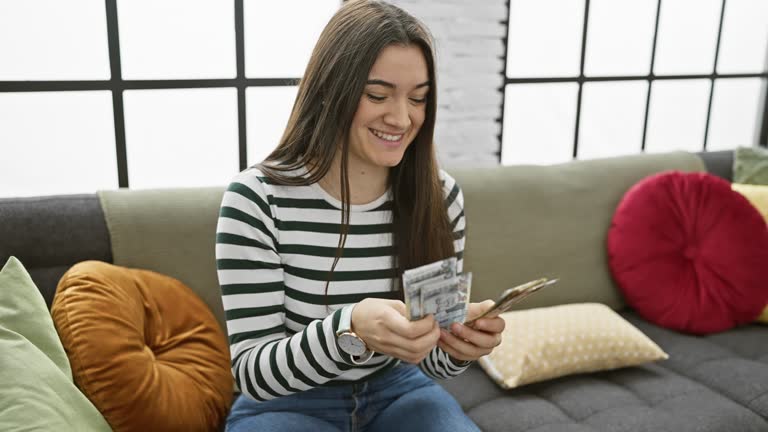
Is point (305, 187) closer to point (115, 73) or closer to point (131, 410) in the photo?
point (131, 410)

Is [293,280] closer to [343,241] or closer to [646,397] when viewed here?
[343,241]

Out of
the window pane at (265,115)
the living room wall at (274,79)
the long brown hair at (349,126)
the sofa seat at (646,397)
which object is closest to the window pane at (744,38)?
the living room wall at (274,79)

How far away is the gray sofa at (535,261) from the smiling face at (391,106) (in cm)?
59

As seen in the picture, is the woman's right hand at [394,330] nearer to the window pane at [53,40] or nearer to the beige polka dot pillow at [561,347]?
the beige polka dot pillow at [561,347]

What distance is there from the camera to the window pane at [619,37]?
2.86 meters

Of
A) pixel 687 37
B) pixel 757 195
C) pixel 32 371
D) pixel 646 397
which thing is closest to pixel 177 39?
pixel 32 371

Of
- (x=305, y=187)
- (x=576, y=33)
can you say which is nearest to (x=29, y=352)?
(x=305, y=187)

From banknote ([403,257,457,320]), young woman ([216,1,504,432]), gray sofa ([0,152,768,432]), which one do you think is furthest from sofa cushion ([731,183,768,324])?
banknote ([403,257,457,320])

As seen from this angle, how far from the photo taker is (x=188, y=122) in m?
2.15

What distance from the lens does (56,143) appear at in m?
1.97

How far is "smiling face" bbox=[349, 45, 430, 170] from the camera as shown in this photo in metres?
1.25

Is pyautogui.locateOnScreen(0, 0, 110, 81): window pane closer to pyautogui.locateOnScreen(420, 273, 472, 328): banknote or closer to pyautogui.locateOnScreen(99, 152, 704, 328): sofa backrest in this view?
pyautogui.locateOnScreen(99, 152, 704, 328): sofa backrest

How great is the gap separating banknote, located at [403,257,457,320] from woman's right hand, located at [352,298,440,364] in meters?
0.05

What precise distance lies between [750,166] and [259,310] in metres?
2.02
